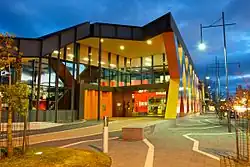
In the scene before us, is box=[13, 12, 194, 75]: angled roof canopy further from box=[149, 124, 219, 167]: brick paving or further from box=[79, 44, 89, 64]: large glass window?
box=[149, 124, 219, 167]: brick paving

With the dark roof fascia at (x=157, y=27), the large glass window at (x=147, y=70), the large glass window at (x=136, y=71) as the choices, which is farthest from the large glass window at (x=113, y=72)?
the dark roof fascia at (x=157, y=27)

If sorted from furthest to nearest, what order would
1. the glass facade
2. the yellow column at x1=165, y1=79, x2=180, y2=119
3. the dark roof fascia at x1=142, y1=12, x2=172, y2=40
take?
the glass facade → the yellow column at x1=165, y1=79, x2=180, y2=119 → the dark roof fascia at x1=142, y1=12, x2=172, y2=40

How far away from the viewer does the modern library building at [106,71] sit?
21609mm

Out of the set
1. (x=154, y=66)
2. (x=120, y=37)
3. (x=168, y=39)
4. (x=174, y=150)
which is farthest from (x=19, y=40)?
(x=154, y=66)

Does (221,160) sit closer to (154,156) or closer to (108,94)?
(154,156)

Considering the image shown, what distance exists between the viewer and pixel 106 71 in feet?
108

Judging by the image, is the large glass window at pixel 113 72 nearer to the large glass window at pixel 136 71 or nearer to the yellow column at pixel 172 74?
the large glass window at pixel 136 71

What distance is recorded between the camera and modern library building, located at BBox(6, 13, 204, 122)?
70.9 feet

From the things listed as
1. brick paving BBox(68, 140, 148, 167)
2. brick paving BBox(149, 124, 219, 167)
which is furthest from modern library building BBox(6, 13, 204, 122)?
brick paving BBox(149, 124, 219, 167)

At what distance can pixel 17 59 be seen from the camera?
7555 millimetres

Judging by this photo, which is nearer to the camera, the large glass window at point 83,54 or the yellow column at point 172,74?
the yellow column at point 172,74

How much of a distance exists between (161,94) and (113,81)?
6685 millimetres

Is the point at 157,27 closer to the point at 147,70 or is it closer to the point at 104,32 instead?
the point at 104,32

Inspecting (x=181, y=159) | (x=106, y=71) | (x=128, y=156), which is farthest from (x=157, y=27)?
(x=181, y=159)
